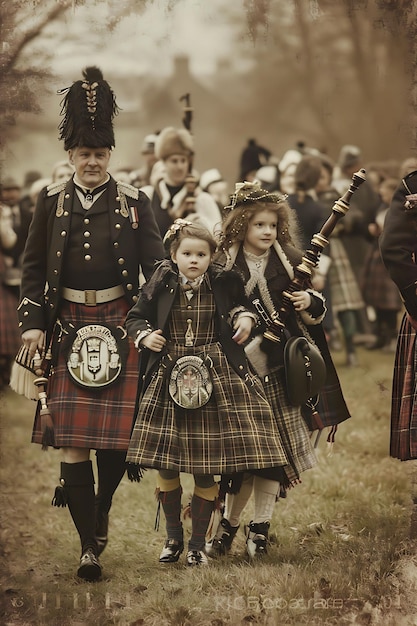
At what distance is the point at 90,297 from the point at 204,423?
0.87 m

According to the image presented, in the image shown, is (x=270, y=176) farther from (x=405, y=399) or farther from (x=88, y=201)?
(x=405, y=399)

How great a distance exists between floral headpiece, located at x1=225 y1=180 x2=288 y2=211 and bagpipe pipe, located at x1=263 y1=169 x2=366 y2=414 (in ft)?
0.99

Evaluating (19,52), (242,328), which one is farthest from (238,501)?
(19,52)

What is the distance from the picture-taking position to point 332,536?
6613mm

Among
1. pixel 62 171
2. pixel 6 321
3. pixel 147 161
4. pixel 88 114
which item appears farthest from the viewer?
pixel 147 161

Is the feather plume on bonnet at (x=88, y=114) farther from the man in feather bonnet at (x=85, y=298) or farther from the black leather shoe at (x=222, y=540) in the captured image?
the black leather shoe at (x=222, y=540)

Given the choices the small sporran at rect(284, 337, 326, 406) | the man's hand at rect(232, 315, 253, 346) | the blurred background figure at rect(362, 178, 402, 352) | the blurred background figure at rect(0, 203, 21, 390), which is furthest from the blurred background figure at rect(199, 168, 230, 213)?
the man's hand at rect(232, 315, 253, 346)

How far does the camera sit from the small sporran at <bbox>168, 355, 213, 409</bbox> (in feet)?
19.3

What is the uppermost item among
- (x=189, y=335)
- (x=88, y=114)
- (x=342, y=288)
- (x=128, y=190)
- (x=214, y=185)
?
(x=214, y=185)

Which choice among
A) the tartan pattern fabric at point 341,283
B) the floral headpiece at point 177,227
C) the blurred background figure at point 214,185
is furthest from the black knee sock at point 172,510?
the tartan pattern fabric at point 341,283

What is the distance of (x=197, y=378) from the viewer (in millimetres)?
5879

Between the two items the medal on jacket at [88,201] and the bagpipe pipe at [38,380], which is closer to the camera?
the bagpipe pipe at [38,380]

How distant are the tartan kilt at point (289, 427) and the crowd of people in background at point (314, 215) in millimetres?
3159

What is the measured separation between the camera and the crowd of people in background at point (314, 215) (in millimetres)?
10039
